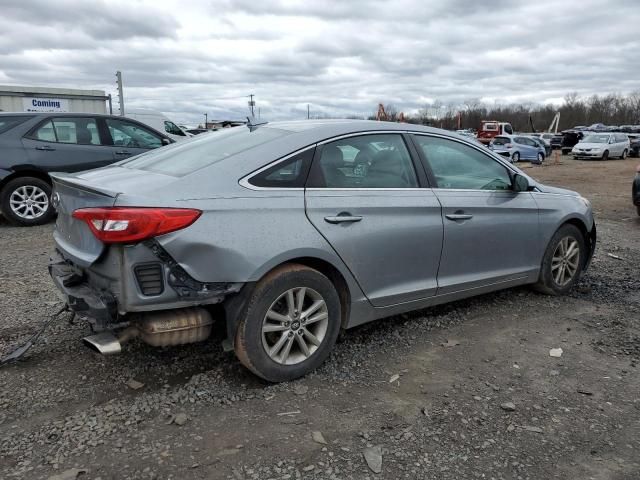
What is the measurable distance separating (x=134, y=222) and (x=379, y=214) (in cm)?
156


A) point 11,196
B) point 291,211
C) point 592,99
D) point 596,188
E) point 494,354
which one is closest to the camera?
point 291,211

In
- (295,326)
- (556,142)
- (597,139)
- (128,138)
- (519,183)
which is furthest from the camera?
(556,142)

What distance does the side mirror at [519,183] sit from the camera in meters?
4.50

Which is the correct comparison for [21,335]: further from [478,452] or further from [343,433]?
[478,452]

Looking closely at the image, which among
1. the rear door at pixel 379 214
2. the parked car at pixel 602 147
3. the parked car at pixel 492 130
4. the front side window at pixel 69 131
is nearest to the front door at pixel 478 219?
the rear door at pixel 379 214

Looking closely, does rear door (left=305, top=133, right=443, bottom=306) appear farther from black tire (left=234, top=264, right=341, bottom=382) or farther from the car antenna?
the car antenna

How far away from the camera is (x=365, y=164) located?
12.2 feet

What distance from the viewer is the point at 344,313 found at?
3.59m

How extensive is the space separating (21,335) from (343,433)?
259 centimetres

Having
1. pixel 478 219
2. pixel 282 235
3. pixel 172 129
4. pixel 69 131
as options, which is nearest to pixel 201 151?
pixel 282 235

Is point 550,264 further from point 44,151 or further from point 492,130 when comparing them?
point 492,130

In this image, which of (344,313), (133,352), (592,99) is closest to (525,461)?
(344,313)

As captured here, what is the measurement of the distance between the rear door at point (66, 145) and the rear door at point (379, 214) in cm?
608

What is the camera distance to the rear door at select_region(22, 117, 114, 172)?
8.03 metres
